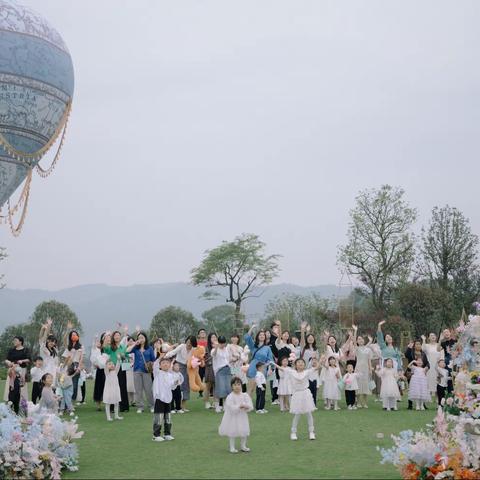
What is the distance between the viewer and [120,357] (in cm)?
1440

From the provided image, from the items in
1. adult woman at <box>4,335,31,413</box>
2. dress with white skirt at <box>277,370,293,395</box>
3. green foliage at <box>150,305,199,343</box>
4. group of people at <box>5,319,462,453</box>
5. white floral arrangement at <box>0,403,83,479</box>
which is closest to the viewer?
white floral arrangement at <box>0,403,83,479</box>

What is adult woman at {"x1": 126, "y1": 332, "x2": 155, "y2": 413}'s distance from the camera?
573 inches

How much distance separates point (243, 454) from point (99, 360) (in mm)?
5574

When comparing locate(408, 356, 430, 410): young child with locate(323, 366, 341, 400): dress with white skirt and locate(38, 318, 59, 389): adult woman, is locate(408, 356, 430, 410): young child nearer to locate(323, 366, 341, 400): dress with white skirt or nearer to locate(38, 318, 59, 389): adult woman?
locate(323, 366, 341, 400): dress with white skirt

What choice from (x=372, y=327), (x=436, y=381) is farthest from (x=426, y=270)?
(x=436, y=381)

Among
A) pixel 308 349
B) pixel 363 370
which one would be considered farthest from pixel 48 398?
pixel 363 370

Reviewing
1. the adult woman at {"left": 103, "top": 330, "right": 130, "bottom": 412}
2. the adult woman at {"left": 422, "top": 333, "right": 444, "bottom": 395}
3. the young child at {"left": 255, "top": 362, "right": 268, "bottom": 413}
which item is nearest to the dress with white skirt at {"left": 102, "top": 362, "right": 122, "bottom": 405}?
the adult woman at {"left": 103, "top": 330, "right": 130, "bottom": 412}

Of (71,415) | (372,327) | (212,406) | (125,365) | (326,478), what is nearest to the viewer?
(326,478)

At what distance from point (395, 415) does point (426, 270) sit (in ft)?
97.0

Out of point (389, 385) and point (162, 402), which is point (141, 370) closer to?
point (162, 402)

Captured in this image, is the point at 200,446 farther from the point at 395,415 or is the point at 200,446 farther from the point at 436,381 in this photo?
the point at 436,381

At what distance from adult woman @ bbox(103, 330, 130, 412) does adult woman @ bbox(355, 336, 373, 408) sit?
521 cm

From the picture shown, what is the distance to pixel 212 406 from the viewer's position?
1572 cm

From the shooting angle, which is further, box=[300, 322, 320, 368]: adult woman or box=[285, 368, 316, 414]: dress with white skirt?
box=[300, 322, 320, 368]: adult woman
